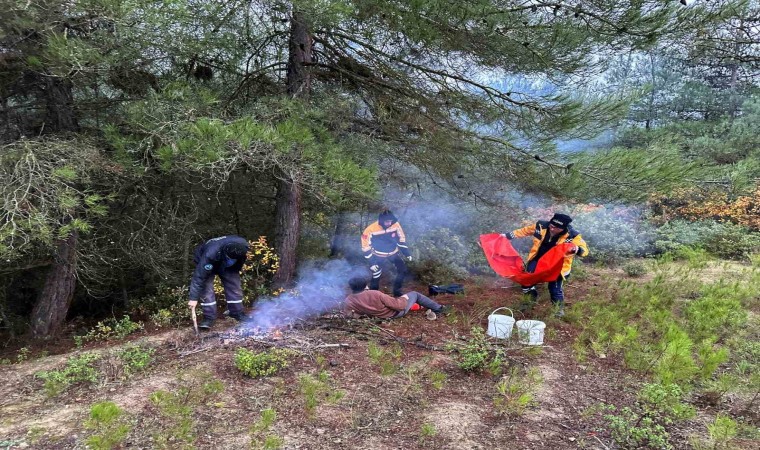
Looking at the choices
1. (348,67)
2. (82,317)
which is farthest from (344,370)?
(82,317)

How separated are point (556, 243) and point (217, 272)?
435cm

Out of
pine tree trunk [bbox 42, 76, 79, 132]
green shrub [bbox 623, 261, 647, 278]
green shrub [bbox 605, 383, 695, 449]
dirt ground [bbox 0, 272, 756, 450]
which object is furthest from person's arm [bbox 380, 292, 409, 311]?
green shrub [bbox 623, 261, 647, 278]

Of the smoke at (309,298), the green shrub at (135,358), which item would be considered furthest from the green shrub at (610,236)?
the green shrub at (135,358)

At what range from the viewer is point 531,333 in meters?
5.05

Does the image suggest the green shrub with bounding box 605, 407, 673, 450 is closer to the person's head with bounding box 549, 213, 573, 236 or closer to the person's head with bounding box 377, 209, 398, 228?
the person's head with bounding box 549, 213, 573, 236

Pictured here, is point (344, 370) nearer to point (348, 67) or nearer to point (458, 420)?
point (458, 420)

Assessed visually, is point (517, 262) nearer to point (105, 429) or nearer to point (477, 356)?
point (477, 356)

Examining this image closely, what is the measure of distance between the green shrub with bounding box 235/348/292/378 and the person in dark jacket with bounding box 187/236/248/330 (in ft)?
4.31

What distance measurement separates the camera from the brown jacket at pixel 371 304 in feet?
19.5

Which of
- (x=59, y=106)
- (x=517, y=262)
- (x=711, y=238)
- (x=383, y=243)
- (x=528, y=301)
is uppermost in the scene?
(x=59, y=106)

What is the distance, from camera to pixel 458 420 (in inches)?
142

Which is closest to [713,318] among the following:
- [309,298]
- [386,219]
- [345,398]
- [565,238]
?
[565,238]

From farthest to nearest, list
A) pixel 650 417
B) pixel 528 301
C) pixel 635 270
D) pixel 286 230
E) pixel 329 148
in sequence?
pixel 635 270 < pixel 286 230 < pixel 528 301 < pixel 329 148 < pixel 650 417

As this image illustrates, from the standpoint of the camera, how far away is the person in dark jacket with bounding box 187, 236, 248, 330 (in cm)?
549
